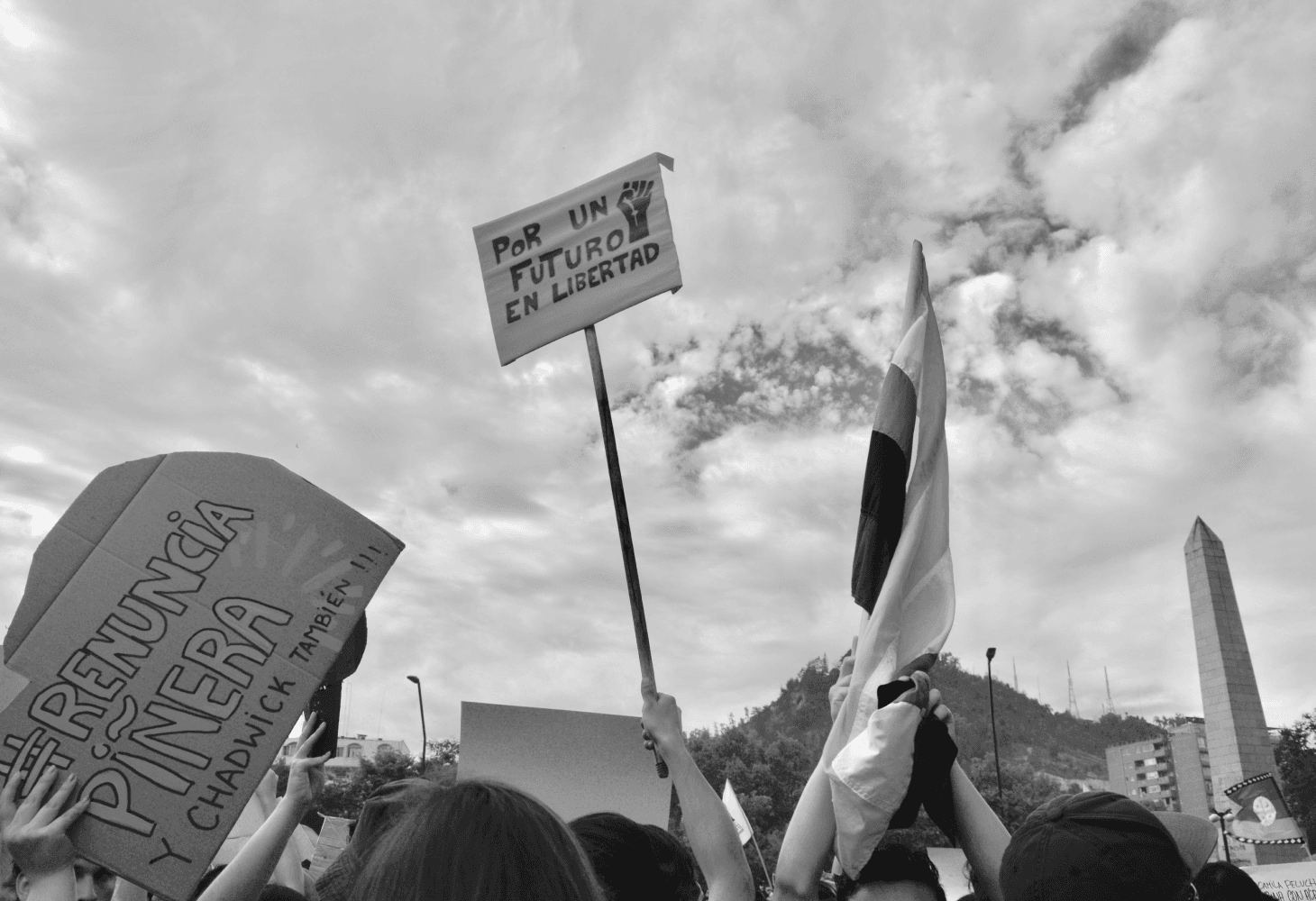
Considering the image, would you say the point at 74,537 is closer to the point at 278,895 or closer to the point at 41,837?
the point at 41,837

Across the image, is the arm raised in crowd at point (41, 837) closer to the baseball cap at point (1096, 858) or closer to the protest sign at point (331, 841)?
the baseball cap at point (1096, 858)

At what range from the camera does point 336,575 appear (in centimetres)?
273

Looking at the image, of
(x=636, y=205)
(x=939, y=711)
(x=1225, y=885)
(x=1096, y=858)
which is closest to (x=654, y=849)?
(x=939, y=711)

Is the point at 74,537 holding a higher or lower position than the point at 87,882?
higher

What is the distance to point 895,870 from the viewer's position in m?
3.02

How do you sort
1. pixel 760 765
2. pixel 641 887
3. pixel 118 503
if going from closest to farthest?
pixel 641 887, pixel 118 503, pixel 760 765

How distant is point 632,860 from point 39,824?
1254 millimetres

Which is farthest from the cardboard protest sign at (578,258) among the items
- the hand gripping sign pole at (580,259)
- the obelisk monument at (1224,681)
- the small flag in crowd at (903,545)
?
the obelisk monument at (1224,681)

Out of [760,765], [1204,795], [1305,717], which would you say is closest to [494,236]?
[1305,717]

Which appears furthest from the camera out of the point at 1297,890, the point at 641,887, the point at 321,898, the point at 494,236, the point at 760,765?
the point at 760,765

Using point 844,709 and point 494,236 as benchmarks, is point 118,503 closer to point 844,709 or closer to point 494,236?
point 494,236

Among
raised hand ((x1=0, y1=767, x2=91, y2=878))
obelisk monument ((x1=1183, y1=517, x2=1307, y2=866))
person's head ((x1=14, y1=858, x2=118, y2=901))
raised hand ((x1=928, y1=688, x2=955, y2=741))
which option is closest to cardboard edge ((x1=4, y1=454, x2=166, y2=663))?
raised hand ((x1=0, y1=767, x2=91, y2=878))

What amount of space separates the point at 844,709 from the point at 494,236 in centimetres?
212

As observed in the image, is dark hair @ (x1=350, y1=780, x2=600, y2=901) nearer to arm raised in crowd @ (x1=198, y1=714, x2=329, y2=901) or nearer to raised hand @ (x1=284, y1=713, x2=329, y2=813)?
arm raised in crowd @ (x1=198, y1=714, x2=329, y2=901)
